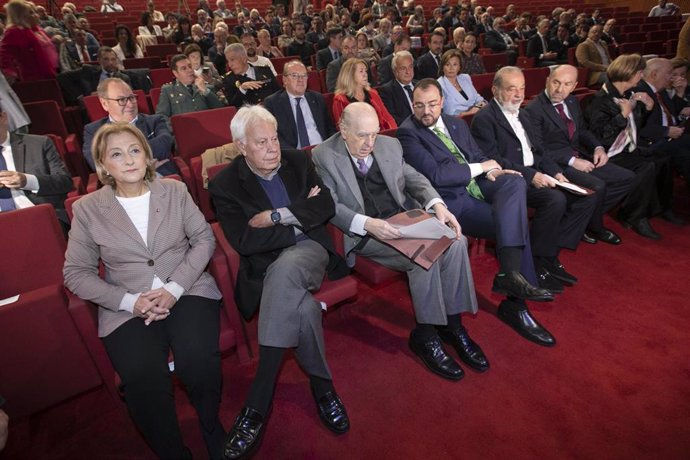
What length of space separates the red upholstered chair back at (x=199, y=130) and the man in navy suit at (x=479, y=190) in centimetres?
141

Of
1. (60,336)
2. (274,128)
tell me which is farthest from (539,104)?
(60,336)

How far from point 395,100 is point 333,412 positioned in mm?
3084

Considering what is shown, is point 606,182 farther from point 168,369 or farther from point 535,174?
point 168,369

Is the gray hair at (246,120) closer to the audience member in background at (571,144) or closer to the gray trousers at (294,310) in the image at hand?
the gray trousers at (294,310)

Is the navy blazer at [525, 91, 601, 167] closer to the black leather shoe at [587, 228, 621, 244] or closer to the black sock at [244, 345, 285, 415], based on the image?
the black leather shoe at [587, 228, 621, 244]

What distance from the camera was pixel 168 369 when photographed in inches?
59.5

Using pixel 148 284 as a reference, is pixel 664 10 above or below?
above

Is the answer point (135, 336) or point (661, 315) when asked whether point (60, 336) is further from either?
point (661, 315)

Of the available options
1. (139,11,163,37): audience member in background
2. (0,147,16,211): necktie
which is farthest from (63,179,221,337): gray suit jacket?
(139,11,163,37): audience member in background

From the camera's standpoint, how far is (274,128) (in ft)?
5.87

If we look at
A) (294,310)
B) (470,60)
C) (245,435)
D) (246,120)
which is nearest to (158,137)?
(246,120)

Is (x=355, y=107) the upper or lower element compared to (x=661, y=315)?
upper

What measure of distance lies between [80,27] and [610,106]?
7042 mm

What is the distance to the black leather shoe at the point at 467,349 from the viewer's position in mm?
1867
